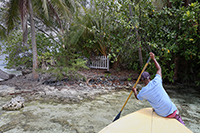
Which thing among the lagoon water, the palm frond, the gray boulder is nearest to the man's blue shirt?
the lagoon water

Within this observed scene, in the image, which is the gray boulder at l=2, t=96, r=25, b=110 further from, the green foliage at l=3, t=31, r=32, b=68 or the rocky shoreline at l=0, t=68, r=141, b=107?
the green foliage at l=3, t=31, r=32, b=68

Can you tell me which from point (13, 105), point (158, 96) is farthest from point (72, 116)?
point (158, 96)

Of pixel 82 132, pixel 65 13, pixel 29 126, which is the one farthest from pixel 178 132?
pixel 65 13

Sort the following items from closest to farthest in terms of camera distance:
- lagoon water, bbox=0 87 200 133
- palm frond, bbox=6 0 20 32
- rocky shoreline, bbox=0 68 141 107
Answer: lagoon water, bbox=0 87 200 133, rocky shoreline, bbox=0 68 141 107, palm frond, bbox=6 0 20 32

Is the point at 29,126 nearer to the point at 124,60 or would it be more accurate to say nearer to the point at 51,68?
the point at 51,68

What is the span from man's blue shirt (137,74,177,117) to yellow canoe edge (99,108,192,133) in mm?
164

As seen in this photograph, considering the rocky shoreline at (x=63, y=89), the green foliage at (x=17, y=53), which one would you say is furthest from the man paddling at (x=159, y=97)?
the green foliage at (x=17, y=53)

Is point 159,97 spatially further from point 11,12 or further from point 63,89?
point 11,12

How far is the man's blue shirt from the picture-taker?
208cm

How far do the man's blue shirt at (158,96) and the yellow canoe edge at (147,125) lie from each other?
6.5 inches

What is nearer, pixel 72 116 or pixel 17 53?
pixel 72 116

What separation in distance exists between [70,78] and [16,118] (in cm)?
366

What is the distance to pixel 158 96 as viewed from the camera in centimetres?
211

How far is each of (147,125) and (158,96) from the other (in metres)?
0.51
